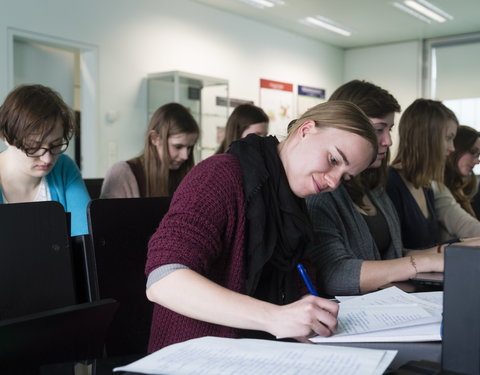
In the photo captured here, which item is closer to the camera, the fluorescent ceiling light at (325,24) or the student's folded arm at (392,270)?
the student's folded arm at (392,270)

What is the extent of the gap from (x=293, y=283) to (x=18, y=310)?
0.62m

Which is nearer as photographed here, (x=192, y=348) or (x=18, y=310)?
(x=192, y=348)

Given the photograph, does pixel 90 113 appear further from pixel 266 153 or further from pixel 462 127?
pixel 266 153

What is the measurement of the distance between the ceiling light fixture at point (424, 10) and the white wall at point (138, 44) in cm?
175

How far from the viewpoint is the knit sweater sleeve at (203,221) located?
3.27 ft

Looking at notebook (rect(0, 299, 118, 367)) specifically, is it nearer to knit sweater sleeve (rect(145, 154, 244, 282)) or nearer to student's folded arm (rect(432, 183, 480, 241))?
knit sweater sleeve (rect(145, 154, 244, 282))

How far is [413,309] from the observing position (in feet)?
3.40

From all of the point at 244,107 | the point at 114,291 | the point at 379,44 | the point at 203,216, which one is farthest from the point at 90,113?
the point at 379,44

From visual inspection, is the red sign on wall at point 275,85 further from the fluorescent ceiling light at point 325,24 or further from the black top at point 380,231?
the black top at point 380,231

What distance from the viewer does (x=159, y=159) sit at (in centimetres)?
271

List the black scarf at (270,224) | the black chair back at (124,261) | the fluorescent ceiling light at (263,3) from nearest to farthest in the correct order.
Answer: the black scarf at (270,224), the black chair back at (124,261), the fluorescent ceiling light at (263,3)

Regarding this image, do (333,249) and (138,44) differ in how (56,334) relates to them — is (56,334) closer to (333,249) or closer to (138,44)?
(333,249)

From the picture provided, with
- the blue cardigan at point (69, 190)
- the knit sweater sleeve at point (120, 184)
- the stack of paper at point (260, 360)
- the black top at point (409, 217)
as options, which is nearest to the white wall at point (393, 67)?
A: the black top at point (409, 217)

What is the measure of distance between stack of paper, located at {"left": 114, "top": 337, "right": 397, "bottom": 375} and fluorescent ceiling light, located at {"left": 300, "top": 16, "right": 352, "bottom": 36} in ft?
21.5
